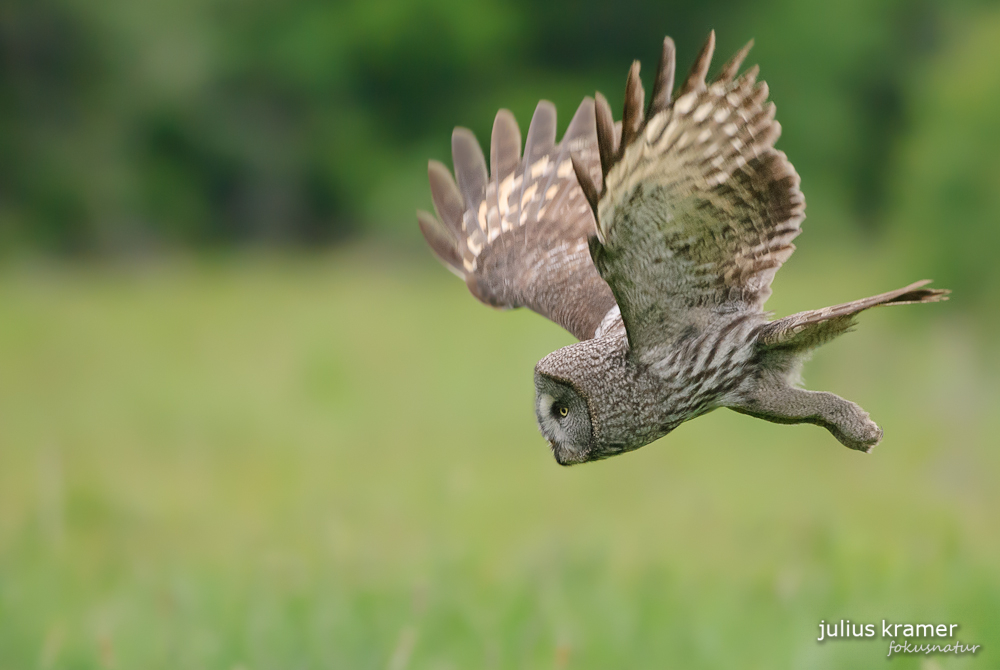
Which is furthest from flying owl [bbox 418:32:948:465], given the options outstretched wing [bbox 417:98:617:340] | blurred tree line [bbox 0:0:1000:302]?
blurred tree line [bbox 0:0:1000:302]

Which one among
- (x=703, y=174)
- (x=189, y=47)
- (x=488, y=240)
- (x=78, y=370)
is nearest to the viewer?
(x=703, y=174)

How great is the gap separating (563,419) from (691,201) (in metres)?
0.67

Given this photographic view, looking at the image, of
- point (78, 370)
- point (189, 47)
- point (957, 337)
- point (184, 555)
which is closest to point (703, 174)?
point (184, 555)

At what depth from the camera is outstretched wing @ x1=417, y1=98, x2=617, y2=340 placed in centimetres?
429

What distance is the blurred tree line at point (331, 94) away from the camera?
17.2 metres

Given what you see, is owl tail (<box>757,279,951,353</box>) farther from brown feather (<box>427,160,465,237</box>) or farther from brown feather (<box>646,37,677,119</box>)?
brown feather (<box>427,160,465,237</box>)

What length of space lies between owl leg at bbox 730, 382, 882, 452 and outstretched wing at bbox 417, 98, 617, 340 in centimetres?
114

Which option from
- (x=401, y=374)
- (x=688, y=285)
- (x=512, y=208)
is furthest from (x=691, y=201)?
(x=401, y=374)

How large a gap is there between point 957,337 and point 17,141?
13.5m

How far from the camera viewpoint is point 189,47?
17.0 m

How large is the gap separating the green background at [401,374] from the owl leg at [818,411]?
0.78m

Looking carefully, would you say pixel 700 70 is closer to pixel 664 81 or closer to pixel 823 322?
pixel 664 81

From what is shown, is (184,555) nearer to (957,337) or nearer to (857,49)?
(957,337)

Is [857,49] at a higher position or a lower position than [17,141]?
higher
